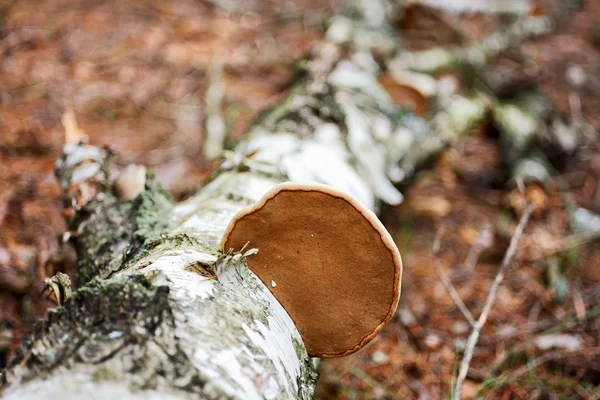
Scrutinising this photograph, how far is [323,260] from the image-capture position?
1.23m

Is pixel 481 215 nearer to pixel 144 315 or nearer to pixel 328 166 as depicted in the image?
pixel 328 166

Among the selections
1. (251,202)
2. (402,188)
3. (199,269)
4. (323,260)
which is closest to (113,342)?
(199,269)

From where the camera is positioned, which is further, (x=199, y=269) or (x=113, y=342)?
(x=199, y=269)

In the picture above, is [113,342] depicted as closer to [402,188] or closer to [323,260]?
[323,260]

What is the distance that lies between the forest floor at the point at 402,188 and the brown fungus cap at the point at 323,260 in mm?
802

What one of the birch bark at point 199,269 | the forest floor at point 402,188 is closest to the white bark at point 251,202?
the birch bark at point 199,269

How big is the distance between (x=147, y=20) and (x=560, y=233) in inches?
187

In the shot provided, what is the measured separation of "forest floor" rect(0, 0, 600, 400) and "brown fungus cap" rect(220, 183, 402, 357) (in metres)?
0.80

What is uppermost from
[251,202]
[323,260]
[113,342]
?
[113,342]

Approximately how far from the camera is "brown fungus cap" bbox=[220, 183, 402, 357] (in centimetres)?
114

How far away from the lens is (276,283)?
1299 millimetres

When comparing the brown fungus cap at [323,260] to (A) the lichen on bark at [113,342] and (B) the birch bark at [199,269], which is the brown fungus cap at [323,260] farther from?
(A) the lichen on bark at [113,342]

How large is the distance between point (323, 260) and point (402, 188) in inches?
72.3

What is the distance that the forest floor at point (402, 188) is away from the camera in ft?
7.52
